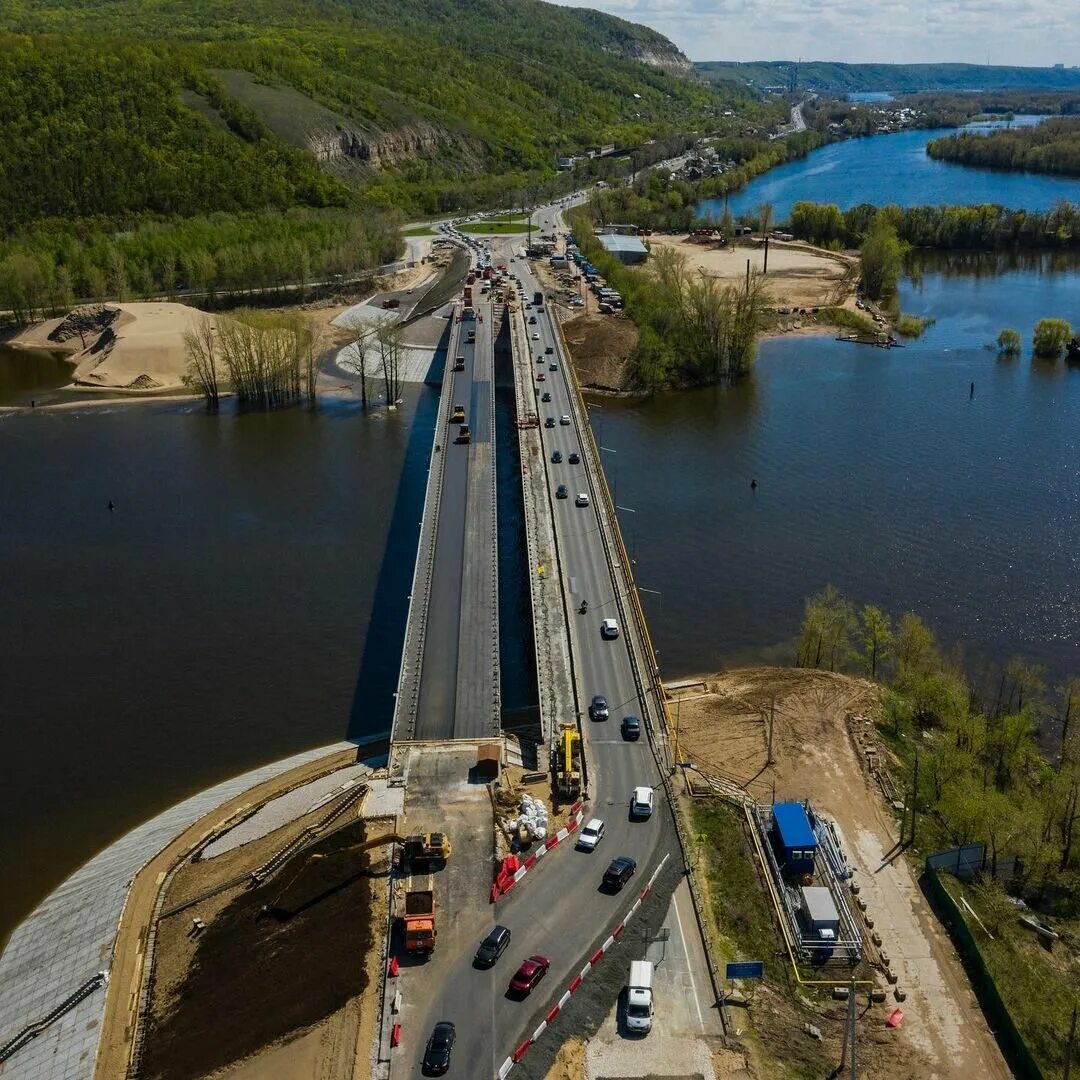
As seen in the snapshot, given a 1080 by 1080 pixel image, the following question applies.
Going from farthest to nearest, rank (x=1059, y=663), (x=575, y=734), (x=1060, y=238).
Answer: (x=1060, y=238) → (x=1059, y=663) → (x=575, y=734)

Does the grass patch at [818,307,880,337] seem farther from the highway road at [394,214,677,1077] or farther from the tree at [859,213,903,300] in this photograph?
the highway road at [394,214,677,1077]

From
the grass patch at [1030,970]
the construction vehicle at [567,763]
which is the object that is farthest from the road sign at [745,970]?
the construction vehicle at [567,763]

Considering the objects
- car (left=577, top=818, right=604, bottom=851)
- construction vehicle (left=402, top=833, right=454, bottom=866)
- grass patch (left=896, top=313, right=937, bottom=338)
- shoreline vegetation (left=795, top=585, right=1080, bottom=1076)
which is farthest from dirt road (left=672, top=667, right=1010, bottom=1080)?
grass patch (left=896, top=313, right=937, bottom=338)

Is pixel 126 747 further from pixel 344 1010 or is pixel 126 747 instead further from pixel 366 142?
pixel 366 142

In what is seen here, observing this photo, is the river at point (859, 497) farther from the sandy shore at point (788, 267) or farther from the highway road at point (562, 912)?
the sandy shore at point (788, 267)

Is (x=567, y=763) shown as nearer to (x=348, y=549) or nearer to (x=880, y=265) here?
(x=348, y=549)

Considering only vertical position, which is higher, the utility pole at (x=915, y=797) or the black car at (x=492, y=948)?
the black car at (x=492, y=948)

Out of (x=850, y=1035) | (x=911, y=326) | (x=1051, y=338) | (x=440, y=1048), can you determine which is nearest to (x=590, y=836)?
(x=440, y=1048)

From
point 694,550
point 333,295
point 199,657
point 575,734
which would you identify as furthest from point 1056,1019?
point 333,295
